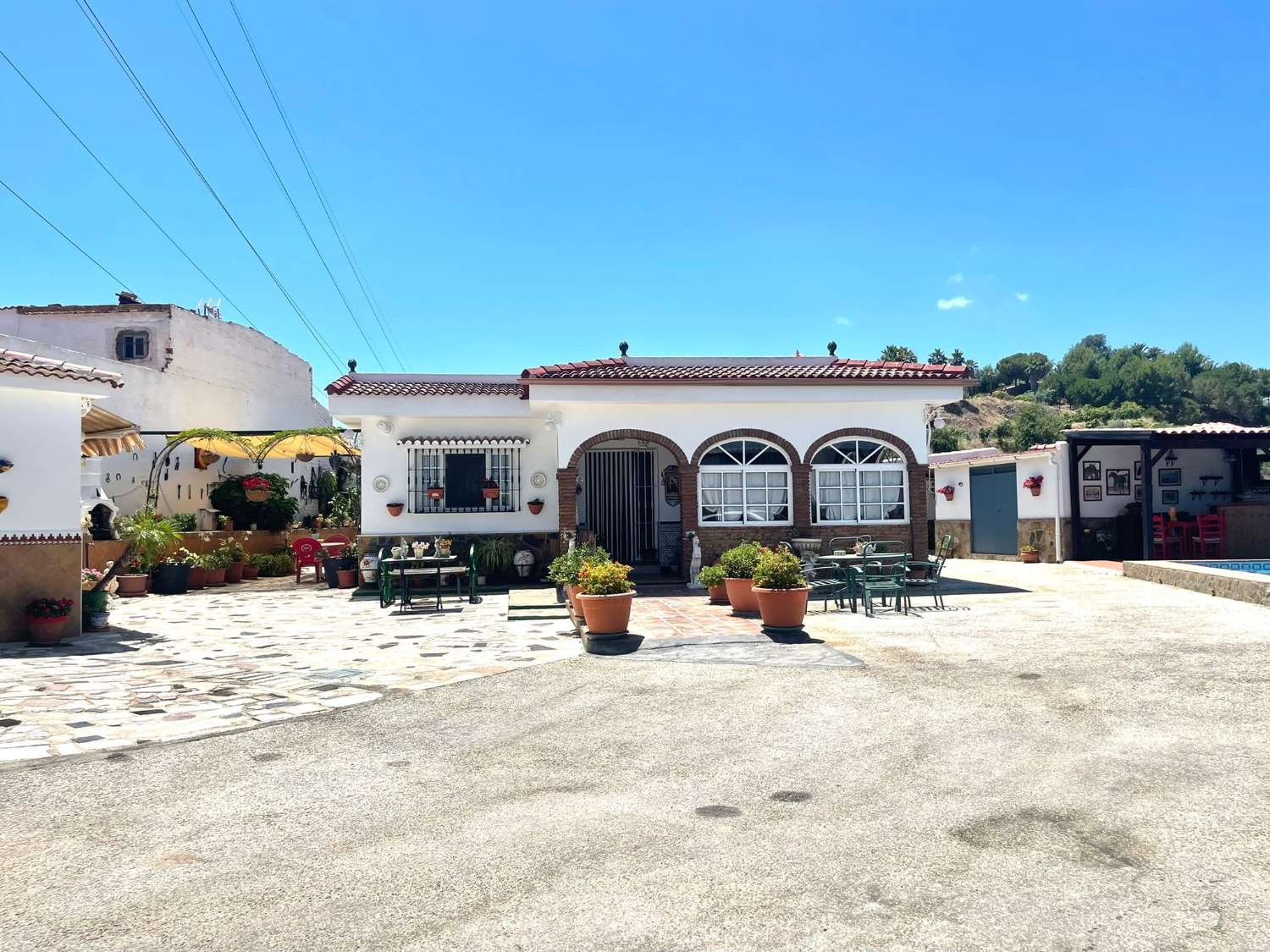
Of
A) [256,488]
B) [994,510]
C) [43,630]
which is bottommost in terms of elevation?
[43,630]

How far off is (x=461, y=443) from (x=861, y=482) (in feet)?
25.2

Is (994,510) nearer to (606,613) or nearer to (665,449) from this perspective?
(665,449)

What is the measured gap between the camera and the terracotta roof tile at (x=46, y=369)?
9945 millimetres

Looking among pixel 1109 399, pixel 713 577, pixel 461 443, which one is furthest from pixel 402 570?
pixel 1109 399

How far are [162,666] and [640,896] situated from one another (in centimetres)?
739

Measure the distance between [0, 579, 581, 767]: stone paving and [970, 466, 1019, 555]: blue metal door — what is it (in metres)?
14.0

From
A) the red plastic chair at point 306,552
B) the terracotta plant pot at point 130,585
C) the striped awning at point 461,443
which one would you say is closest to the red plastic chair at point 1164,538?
the striped awning at point 461,443

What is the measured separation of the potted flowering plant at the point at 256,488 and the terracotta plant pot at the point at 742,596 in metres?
13.6

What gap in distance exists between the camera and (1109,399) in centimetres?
6688

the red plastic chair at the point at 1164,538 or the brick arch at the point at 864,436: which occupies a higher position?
the brick arch at the point at 864,436

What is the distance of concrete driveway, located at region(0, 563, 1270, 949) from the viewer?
3.35 metres

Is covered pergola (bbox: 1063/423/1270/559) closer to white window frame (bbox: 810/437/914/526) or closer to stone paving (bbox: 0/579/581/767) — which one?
white window frame (bbox: 810/437/914/526)

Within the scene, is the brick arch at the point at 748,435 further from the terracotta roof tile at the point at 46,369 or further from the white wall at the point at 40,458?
the white wall at the point at 40,458

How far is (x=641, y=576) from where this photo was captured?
1625 cm
